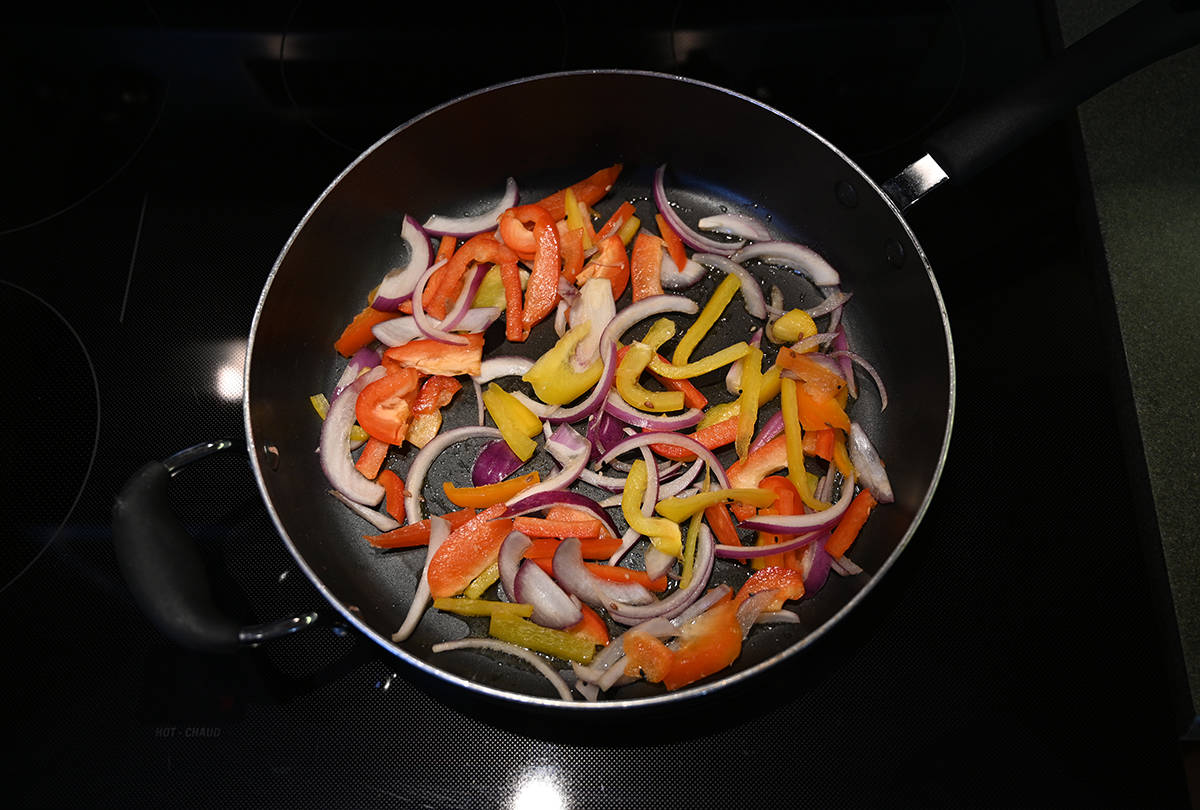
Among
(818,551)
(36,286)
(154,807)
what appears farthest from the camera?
(36,286)

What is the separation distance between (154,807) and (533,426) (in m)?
0.92

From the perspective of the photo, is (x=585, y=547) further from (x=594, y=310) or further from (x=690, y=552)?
(x=594, y=310)

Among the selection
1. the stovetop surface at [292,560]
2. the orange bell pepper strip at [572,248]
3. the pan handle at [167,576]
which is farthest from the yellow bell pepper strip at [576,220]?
the pan handle at [167,576]

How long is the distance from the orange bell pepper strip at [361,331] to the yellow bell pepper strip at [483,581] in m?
0.56

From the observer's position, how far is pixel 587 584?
146 cm

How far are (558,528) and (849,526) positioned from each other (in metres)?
0.54

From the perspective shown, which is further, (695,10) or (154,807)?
(695,10)

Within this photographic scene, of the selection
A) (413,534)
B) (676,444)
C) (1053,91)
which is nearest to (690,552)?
(676,444)

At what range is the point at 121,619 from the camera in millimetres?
1492

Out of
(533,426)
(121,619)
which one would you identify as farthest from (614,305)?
(121,619)

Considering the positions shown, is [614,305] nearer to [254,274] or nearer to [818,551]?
[818,551]

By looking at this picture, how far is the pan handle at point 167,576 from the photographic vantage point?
4.12 feet

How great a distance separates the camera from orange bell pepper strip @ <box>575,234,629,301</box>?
5.61 feet

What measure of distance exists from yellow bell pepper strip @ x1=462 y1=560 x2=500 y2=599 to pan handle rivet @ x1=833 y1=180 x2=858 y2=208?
1.01 meters
